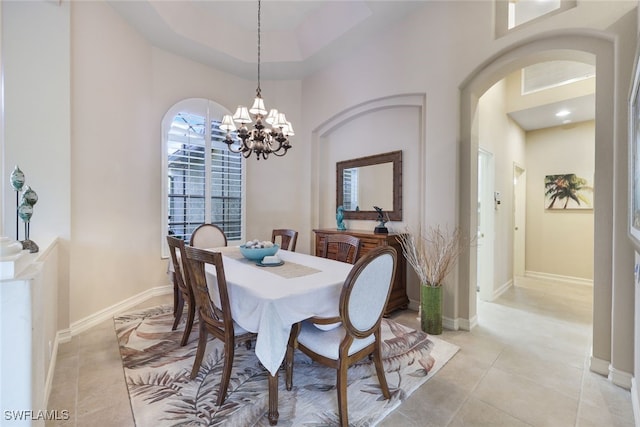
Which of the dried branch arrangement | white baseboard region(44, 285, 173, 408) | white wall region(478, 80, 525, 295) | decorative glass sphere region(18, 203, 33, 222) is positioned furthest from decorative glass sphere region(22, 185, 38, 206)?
white wall region(478, 80, 525, 295)

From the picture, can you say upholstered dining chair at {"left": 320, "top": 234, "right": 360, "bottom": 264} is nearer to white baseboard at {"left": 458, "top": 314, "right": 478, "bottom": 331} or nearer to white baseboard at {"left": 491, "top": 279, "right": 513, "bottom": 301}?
white baseboard at {"left": 458, "top": 314, "right": 478, "bottom": 331}

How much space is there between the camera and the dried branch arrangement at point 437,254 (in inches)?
112

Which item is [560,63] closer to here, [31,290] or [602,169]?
[602,169]

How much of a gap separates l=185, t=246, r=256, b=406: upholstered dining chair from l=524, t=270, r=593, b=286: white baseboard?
556cm

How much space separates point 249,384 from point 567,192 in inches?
229

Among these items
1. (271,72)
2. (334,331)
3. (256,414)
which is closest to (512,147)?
(271,72)

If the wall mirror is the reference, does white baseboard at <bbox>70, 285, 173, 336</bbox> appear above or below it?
below

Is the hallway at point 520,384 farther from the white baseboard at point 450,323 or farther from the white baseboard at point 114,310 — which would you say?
the white baseboard at point 114,310

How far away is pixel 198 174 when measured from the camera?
168 inches

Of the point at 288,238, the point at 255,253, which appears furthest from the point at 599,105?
the point at 288,238

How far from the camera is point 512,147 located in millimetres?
4586

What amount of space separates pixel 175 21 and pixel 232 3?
772mm

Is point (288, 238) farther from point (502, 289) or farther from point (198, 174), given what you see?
point (502, 289)

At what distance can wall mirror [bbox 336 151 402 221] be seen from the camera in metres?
3.73
